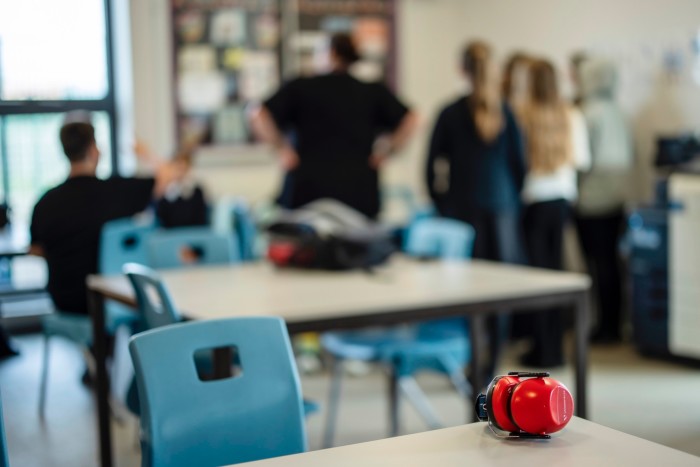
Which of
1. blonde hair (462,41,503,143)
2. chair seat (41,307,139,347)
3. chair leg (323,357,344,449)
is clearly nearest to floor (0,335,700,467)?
chair leg (323,357,344,449)

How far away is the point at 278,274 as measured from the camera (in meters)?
3.93

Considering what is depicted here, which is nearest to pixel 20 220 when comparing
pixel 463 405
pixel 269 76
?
pixel 269 76

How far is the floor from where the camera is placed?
4.24 meters

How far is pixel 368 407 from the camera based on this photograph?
4.87 m

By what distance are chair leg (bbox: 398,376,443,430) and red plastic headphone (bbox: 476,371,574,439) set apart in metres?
2.29

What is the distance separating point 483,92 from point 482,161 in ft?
1.07

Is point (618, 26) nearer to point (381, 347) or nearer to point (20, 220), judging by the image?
point (381, 347)

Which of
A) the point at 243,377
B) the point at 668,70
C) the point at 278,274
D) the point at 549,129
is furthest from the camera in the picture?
the point at 668,70

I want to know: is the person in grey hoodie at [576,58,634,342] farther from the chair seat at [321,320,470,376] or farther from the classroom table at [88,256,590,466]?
the classroom table at [88,256,590,466]

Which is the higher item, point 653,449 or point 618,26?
point 618,26

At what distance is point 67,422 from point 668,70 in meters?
3.76

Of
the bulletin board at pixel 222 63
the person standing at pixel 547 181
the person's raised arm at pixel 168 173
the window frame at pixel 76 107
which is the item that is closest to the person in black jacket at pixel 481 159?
the person standing at pixel 547 181

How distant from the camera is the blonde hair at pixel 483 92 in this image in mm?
4879

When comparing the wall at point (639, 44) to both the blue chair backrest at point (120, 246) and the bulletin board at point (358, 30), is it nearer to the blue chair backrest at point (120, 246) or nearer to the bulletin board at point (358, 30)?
the bulletin board at point (358, 30)
